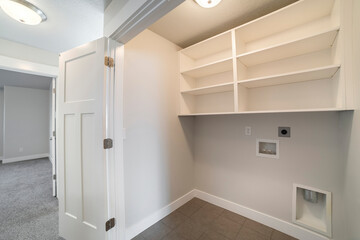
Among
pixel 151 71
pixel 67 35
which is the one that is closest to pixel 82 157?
pixel 151 71

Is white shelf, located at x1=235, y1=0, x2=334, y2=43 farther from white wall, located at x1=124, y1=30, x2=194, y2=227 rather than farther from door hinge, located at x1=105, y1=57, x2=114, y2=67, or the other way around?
door hinge, located at x1=105, y1=57, x2=114, y2=67

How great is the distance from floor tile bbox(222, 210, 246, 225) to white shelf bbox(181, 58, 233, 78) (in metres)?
2.00

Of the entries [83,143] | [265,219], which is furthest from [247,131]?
[83,143]

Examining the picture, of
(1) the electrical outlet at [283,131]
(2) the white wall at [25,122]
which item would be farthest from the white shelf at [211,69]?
(2) the white wall at [25,122]

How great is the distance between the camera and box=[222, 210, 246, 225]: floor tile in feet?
6.05

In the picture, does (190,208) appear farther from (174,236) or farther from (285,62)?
(285,62)

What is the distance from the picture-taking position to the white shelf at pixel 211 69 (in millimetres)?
1752

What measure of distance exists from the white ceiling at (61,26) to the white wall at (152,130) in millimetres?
493

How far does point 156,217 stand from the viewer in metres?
1.84

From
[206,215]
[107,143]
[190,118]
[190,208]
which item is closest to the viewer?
[107,143]

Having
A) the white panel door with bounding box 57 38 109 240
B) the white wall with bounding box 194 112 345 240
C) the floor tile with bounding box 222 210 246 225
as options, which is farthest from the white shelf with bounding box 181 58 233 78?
the floor tile with bounding box 222 210 246 225

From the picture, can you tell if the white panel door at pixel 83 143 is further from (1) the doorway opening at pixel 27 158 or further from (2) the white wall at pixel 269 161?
(2) the white wall at pixel 269 161

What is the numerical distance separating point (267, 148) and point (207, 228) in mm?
1226

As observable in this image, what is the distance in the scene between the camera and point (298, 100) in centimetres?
153
